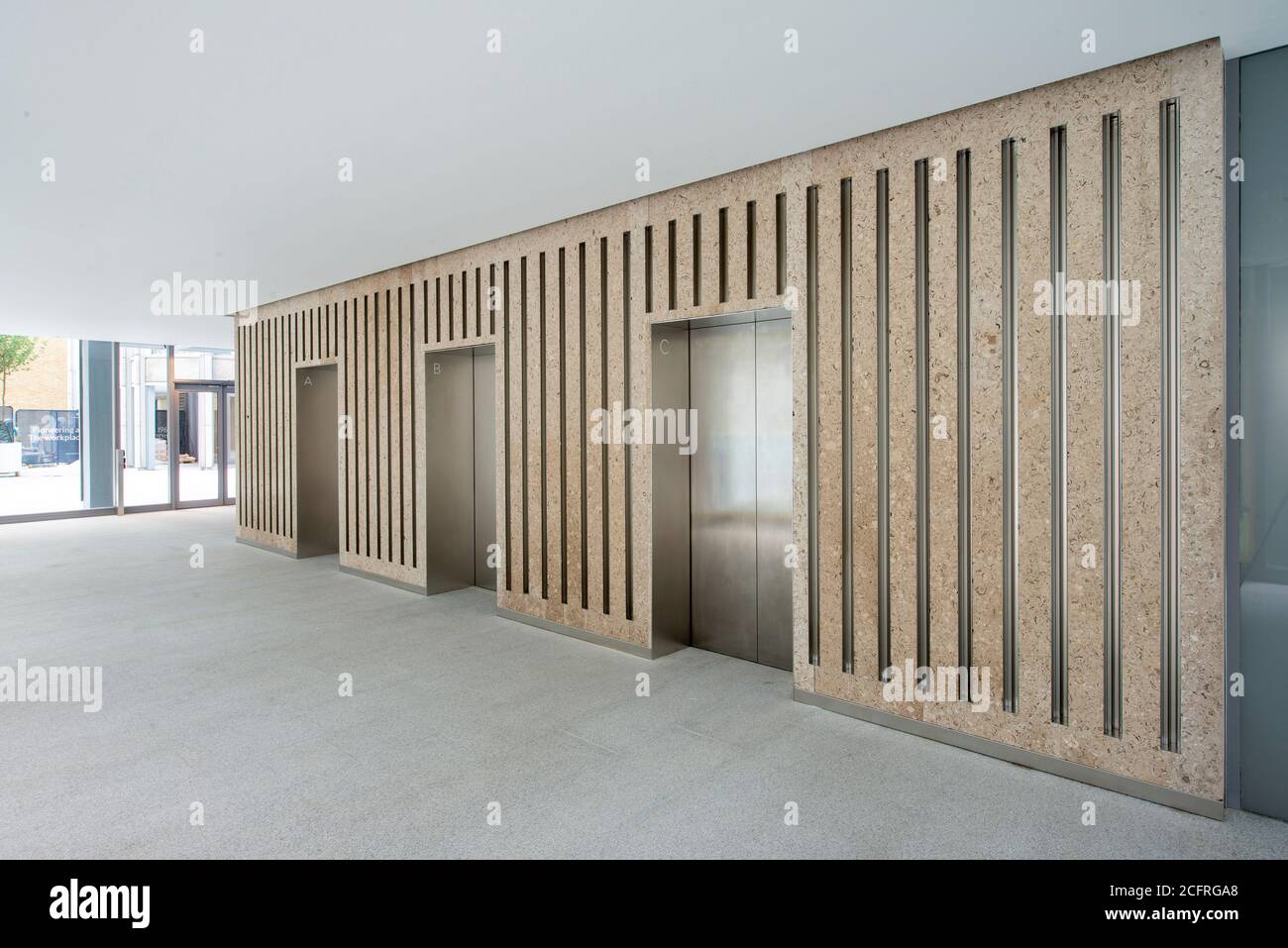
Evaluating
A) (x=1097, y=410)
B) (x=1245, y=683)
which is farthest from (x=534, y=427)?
(x=1245, y=683)

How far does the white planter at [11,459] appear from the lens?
45.7ft

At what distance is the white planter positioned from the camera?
13.9m

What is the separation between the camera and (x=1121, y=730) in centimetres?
373

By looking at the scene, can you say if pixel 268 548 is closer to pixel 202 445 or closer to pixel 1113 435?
pixel 202 445

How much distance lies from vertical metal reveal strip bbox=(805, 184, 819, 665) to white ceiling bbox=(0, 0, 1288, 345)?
1.70 ft

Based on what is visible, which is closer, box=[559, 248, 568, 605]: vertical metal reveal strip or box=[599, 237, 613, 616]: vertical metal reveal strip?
box=[599, 237, 613, 616]: vertical metal reveal strip

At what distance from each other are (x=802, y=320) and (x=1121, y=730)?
9.57 feet

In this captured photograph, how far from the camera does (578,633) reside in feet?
21.3

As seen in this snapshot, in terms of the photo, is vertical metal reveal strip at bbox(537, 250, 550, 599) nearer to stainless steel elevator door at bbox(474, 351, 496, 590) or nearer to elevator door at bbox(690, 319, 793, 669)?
elevator door at bbox(690, 319, 793, 669)

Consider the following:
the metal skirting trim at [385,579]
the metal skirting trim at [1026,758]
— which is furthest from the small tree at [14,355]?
the metal skirting trim at [1026,758]

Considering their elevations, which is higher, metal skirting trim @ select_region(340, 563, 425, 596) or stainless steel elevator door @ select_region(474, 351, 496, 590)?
stainless steel elevator door @ select_region(474, 351, 496, 590)

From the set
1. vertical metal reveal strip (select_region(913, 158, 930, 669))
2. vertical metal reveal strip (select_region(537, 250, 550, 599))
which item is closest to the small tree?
vertical metal reveal strip (select_region(537, 250, 550, 599))

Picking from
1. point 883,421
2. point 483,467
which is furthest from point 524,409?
point 883,421
